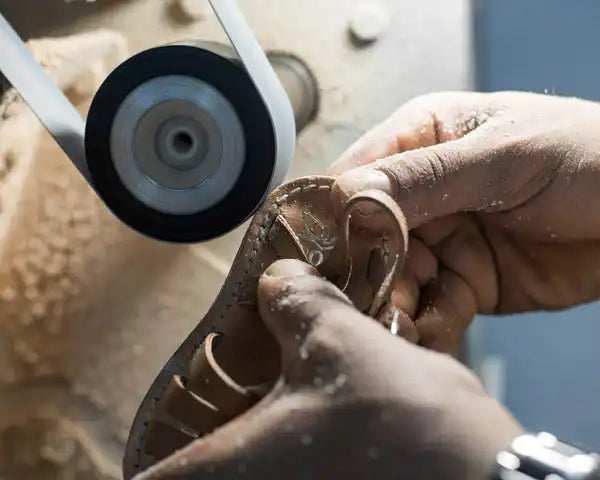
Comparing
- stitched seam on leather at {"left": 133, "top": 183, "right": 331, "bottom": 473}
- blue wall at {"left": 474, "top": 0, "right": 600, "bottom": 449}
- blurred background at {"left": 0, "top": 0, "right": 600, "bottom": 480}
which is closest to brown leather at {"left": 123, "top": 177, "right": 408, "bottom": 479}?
stitched seam on leather at {"left": 133, "top": 183, "right": 331, "bottom": 473}

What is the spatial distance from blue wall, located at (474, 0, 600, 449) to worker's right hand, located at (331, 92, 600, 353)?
0.25 m

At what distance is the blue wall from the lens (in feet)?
2.71

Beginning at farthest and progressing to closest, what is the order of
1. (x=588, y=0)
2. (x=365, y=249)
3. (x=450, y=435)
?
(x=588, y=0), (x=365, y=249), (x=450, y=435)

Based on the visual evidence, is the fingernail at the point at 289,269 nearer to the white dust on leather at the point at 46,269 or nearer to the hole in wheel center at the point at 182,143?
the hole in wheel center at the point at 182,143

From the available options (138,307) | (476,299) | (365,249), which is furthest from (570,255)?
(138,307)

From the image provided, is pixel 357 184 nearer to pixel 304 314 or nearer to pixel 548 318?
pixel 304 314

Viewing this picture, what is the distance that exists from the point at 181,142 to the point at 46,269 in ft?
0.63

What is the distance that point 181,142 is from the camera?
49 centimetres

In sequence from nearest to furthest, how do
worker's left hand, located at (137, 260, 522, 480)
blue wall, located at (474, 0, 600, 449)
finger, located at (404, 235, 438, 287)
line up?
worker's left hand, located at (137, 260, 522, 480)
finger, located at (404, 235, 438, 287)
blue wall, located at (474, 0, 600, 449)

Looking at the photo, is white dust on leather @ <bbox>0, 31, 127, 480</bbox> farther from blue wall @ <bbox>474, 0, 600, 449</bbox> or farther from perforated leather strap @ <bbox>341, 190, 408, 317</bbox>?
blue wall @ <bbox>474, 0, 600, 449</bbox>

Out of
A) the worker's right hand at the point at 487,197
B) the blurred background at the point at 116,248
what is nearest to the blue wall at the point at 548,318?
the blurred background at the point at 116,248

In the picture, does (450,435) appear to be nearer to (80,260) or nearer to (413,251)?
(413,251)

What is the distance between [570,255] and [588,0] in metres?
0.39

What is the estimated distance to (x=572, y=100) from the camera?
0.54 metres
